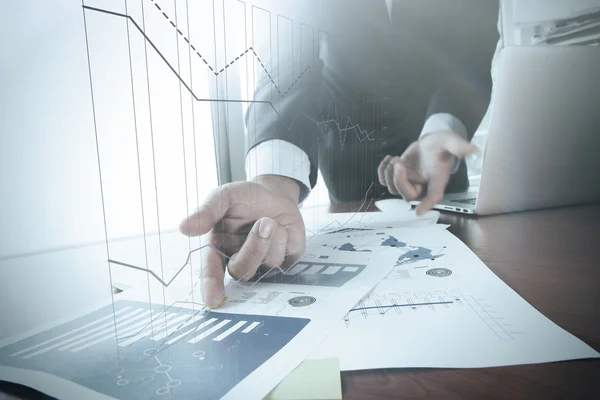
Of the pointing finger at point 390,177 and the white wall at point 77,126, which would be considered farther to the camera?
the pointing finger at point 390,177

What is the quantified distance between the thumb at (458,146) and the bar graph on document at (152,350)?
1.51 feet

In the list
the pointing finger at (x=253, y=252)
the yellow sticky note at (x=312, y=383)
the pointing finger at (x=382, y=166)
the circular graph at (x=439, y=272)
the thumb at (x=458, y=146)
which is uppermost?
the thumb at (x=458, y=146)

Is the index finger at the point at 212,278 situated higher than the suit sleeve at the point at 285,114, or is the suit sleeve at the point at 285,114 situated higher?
the suit sleeve at the point at 285,114

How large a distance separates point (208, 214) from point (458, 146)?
488 mm

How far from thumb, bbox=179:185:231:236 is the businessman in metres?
0.13

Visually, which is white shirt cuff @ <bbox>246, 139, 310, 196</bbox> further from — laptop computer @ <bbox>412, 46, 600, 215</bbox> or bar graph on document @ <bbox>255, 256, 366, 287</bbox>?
Result: laptop computer @ <bbox>412, 46, 600, 215</bbox>

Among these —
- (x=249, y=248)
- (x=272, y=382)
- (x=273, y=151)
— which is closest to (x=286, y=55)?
(x=273, y=151)

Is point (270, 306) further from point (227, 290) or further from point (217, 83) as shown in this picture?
point (217, 83)

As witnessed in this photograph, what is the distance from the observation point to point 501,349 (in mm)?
281

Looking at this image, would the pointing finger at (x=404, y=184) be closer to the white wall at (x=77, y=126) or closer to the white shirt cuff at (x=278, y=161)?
the white shirt cuff at (x=278, y=161)

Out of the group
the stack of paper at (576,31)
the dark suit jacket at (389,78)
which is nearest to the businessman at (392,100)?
the dark suit jacket at (389,78)

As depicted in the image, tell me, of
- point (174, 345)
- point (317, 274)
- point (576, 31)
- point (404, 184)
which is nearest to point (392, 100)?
point (404, 184)

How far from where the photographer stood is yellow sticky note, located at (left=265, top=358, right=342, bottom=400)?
236mm

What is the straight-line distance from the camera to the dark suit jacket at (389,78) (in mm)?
597
